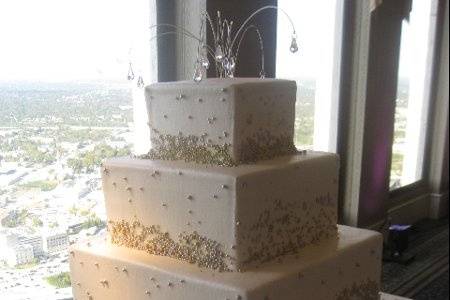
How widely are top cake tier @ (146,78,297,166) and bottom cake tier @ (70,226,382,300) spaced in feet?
1.17

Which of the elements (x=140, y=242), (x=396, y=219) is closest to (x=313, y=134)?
(x=396, y=219)

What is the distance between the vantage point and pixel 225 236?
1463mm

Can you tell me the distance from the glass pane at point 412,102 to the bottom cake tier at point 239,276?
313cm

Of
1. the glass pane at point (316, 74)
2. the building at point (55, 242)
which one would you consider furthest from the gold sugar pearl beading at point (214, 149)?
the glass pane at point (316, 74)

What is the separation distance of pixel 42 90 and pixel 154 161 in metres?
0.77

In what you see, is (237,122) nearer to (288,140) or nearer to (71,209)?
(288,140)

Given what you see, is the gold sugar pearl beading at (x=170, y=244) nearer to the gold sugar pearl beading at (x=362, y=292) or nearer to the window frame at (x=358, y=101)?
the gold sugar pearl beading at (x=362, y=292)

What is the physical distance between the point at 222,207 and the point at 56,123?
1.05 m

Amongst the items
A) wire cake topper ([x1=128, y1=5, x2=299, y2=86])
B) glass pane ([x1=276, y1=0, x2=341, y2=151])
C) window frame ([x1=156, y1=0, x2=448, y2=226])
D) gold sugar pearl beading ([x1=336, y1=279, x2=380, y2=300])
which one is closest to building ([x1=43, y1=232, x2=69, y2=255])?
wire cake topper ([x1=128, y1=5, x2=299, y2=86])

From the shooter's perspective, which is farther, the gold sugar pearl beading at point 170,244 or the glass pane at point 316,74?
the glass pane at point 316,74

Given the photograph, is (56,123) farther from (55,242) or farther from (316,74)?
(316,74)

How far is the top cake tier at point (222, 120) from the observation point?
1507 millimetres

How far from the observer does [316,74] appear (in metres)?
3.75

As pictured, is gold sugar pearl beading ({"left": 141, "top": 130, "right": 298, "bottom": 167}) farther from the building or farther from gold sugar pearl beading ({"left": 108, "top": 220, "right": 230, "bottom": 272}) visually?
the building
